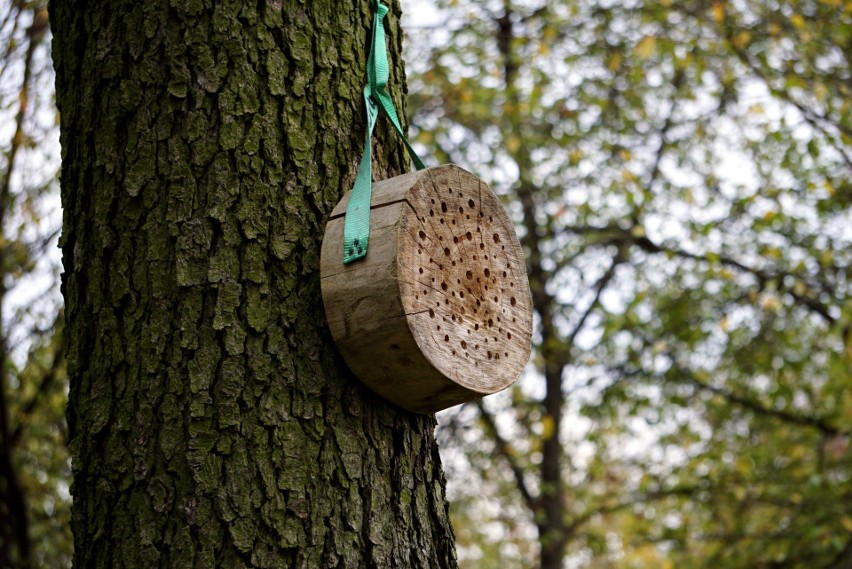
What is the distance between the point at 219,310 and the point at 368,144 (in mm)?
403

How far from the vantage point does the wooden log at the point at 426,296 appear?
1.43 metres

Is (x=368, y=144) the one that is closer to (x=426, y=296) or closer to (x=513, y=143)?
(x=426, y=296)

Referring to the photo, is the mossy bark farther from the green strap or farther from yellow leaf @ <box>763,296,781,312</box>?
yellow leaf @ <box>763,296,781,312</box>

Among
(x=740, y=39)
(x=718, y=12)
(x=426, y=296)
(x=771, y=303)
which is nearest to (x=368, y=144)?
(x=426, y=296)

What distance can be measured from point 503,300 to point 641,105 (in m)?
5.15

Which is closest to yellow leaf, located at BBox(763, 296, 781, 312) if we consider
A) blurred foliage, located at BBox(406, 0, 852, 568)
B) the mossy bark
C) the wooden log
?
blurred foliage, located at BBox(406, 0, 852, 568)

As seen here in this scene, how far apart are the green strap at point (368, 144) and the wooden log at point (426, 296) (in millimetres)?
14

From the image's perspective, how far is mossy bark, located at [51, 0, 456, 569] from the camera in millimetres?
1374

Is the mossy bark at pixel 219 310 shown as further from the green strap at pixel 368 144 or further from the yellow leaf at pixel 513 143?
the yellow leaf at pixel 513 143

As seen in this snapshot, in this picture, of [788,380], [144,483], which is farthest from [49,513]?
[788,380]

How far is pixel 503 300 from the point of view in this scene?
1671 millimetres

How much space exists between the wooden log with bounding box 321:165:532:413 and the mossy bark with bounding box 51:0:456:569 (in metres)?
0.06

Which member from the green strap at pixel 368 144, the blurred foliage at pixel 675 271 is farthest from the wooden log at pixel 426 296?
the blurred foliage at pixel 675 271

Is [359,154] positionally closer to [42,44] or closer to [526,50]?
[42,44]
